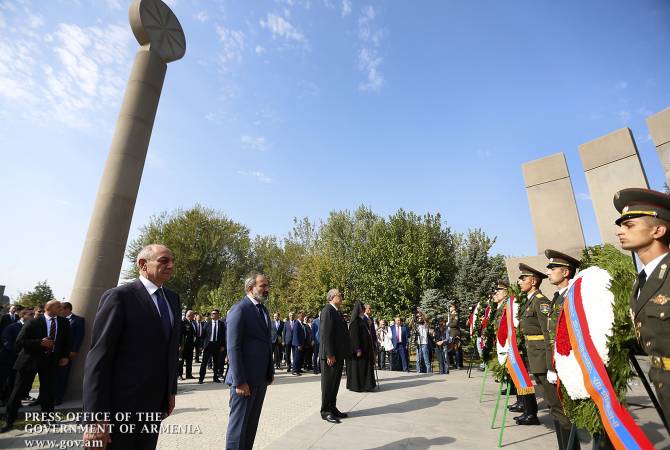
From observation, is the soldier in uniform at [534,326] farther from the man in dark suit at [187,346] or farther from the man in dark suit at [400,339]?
the man in dark suit at [187,346]

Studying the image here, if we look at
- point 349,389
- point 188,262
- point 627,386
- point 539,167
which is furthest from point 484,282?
point 188,262

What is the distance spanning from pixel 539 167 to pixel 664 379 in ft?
39.1

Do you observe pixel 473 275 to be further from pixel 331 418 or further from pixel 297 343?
pixel 331 418

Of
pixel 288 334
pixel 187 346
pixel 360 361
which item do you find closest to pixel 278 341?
pixel 288 334

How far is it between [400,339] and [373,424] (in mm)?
8804

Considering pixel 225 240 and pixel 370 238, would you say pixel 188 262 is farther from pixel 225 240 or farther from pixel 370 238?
pixel 370 238

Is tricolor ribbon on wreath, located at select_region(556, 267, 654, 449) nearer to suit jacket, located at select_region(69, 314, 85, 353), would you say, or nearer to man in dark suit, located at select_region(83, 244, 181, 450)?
man in dark suit, located at select_region(83, 244, 181, 450)

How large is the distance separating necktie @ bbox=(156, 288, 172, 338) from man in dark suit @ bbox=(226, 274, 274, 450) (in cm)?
120

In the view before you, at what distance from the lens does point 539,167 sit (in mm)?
12234

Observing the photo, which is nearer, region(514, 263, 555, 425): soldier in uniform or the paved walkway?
region(514, 263, 555, 425): soldier in uniform

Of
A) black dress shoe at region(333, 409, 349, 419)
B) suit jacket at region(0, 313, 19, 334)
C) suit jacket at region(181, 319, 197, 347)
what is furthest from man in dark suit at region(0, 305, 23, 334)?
black dress shoe at region(333, 409, 349, 419)

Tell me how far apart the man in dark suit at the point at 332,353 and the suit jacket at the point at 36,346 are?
526 cm

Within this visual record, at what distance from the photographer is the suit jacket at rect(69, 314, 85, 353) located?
7.46m

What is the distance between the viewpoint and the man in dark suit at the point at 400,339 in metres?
14.0
